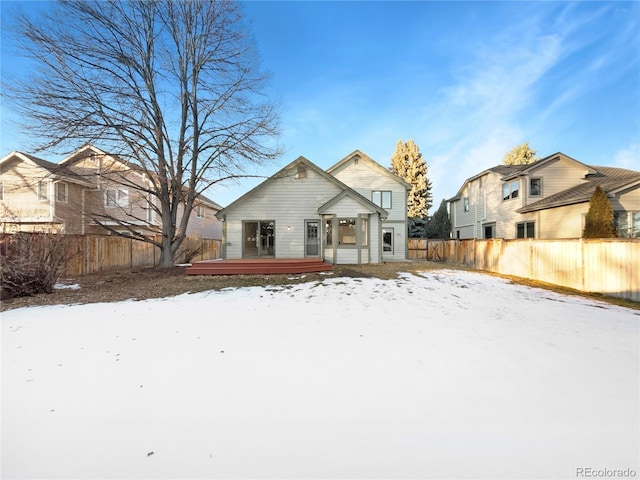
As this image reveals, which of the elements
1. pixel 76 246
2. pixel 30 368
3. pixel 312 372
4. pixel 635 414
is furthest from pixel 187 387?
pixel 76 246

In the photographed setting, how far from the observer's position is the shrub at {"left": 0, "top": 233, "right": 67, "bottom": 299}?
24.1 ft

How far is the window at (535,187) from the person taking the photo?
707 inches

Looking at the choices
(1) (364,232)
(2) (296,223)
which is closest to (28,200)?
(2) (296,223)

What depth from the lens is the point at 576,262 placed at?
8.73 m

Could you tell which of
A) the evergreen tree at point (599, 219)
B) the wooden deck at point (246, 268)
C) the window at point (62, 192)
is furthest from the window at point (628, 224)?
the window at point (62, 192)

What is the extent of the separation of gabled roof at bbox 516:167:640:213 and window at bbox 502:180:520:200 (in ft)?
4.61

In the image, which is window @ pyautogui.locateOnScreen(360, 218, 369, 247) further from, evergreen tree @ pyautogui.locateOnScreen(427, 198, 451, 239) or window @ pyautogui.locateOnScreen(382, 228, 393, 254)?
evergreen tree @ pyautogui.locateOnScreen(427, 198, 451, 239)

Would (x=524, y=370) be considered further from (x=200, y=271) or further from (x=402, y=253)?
(x=402, y=253)

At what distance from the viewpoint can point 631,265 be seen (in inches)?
290

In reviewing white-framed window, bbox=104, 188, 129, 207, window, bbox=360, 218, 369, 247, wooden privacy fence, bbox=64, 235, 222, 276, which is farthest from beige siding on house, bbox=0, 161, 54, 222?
window, bbox=360, 218, 369, 247

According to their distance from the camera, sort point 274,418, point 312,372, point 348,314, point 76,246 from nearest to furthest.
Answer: point 274,418 → point 312,372 → point 348,314 → point 76,246

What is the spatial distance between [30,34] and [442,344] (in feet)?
55.7

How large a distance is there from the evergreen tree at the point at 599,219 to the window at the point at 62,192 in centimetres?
Answer: 3103

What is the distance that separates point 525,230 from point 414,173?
20.4 meters
